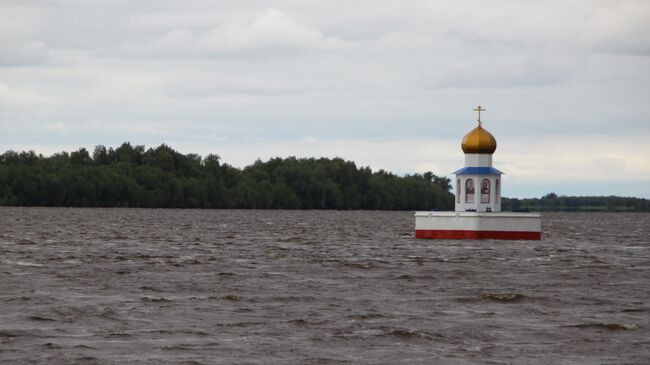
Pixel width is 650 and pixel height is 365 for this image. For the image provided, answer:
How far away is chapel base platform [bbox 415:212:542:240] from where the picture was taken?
6631 cm

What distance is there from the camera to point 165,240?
74.1m

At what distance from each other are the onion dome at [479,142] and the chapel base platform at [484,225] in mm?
3825

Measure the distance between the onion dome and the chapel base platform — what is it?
12.5 feet

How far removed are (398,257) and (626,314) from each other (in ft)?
82.6

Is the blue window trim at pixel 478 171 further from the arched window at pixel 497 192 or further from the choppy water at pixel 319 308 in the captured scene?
the choppy water at pixel 319 308

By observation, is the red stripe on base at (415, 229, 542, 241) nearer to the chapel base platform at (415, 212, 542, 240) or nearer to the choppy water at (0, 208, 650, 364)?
the chapel base platform at (415, 212, 542, 240)

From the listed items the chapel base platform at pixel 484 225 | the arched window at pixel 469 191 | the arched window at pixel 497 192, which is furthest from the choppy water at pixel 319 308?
the arched window at pixel 497 192

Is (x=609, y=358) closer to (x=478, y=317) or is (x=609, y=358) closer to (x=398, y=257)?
(x=478, y=317)

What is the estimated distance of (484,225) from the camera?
6650 cm

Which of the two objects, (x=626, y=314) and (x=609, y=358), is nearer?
(x=609, y=358)

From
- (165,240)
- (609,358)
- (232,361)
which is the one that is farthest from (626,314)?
(165,240)

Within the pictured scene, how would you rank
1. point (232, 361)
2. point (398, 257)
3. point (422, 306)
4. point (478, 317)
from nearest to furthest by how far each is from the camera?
point (232, 361) < point (478, 317) < point (422, 306) < point (398, 257)

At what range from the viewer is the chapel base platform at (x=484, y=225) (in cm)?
6631

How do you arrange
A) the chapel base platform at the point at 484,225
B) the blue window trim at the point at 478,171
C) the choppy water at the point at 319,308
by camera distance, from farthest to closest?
the blue window trim at the point at 478,171 → the chapel base platform at the point at 484,225 → the choppy water at the point at 319,308
